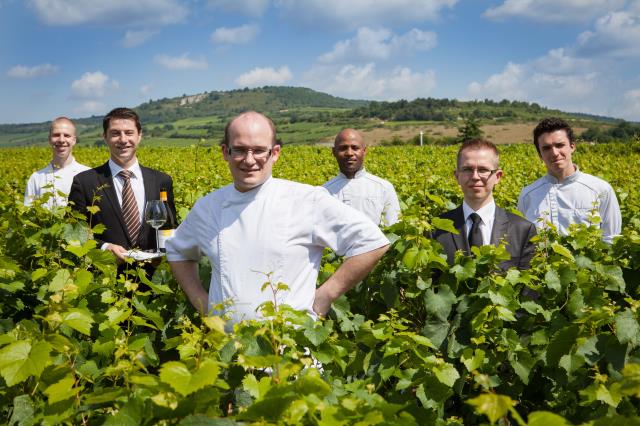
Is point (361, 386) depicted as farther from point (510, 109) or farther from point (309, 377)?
point (510, 109)

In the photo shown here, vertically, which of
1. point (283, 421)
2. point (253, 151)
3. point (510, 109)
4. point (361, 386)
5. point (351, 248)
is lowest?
point (361, 386)

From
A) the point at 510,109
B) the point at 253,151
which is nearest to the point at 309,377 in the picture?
the point at 253,151

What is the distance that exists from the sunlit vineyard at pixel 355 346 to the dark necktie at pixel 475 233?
331 millimetres

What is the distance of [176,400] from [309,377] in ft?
1.11

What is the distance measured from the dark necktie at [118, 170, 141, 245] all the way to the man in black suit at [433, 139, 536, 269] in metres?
2.20

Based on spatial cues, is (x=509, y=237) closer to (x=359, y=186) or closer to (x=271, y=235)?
(x=271, y=235)

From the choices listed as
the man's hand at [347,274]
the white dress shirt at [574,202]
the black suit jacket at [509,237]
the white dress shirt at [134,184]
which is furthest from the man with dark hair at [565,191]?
the white dress shirt at [134,184]

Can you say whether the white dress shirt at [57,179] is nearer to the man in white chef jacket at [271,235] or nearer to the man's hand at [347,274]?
the man in white chef jacket at [271,235]

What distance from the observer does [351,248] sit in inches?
98.0

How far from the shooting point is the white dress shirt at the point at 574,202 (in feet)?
14.0

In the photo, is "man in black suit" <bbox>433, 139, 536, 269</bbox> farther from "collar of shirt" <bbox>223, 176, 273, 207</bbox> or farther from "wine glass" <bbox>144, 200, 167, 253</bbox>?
"wine glass" <bbox>144, 200, 167, 253</bbox>

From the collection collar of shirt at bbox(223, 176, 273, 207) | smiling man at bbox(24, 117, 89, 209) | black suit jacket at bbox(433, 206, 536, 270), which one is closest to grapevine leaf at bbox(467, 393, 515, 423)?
collar of shirt at bbox(223, 176, 273, 207)

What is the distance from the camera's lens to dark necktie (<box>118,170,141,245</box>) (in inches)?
156

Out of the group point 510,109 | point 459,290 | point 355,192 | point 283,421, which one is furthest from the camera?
point 510,109
